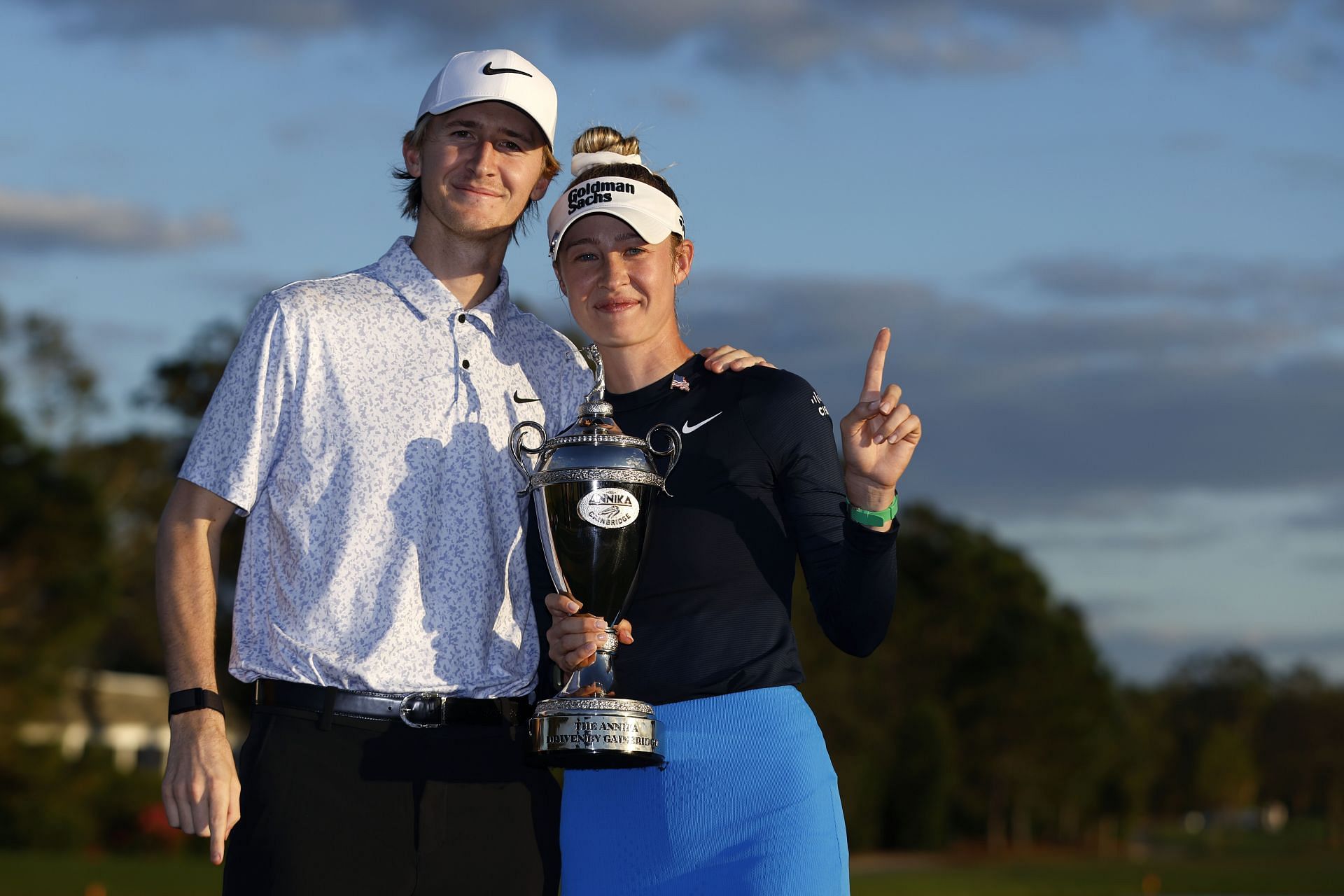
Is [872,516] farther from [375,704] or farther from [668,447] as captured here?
[375,704]

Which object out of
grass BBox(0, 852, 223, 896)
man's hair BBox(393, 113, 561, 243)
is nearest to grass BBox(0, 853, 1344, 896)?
grass BBox(0, 852, 223, 896)

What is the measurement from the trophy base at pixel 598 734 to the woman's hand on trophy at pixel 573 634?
0.12m

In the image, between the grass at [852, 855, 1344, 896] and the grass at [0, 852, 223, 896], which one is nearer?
the grass at [0, 852, 223, 896]

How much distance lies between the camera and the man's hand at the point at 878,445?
4.53m

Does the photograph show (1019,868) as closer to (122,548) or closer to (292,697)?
(122,548)

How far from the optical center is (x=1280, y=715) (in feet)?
418

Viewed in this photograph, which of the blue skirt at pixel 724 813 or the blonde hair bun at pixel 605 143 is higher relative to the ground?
the blonde hair bun at pixel 605 143

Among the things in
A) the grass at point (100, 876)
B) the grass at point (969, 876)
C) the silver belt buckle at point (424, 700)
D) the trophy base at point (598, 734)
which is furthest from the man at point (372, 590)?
the grass at point (969, 876)

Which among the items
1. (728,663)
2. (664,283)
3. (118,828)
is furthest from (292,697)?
(118,828)

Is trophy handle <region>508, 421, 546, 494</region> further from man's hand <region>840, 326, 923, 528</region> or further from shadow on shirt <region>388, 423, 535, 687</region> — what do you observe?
A: man's hand <region>840, 326, 923, 528</region>

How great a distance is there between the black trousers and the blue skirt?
→ 25 cm

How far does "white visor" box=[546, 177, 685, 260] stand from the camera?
16.5ft

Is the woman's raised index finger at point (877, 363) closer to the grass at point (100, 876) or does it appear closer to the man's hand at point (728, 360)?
the man's hand at point (728, 360)

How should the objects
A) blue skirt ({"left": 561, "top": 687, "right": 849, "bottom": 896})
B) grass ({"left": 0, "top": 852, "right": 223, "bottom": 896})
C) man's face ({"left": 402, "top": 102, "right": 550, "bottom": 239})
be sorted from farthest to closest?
grass ({"left": 0, "top": 852, "right": 223, "bottom": 896}) → man's face ({"left": 402, "top": 102, "right": 550, "bottom": 239}) → blue skirt ({"left": 561, "top": 687, "right": 849, "bottom": 896})
